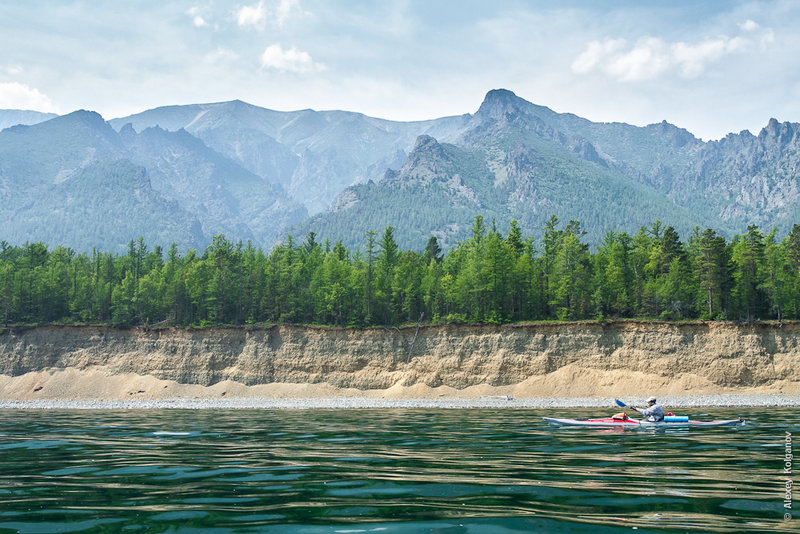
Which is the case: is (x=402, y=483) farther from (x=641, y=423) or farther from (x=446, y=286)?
(x=446, y=286)

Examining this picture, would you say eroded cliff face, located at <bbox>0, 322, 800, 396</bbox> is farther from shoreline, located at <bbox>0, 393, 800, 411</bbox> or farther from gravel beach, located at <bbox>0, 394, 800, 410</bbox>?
gravel beach, located at <bbox>0, 394, 800, 410</bbox>

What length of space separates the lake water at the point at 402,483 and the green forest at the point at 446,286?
5042cm

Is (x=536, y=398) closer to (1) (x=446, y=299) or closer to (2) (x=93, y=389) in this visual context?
(1) (x=446, y=299)

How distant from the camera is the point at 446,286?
8112 centimetres

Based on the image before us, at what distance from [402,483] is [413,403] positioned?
47.7 meters

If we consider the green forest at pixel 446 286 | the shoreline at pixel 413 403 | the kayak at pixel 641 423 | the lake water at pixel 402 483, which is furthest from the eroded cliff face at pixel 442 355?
the lake water at pixel 402 483

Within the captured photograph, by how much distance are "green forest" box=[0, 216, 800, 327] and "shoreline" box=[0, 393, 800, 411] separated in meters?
14.5

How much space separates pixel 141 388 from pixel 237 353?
11.9 m

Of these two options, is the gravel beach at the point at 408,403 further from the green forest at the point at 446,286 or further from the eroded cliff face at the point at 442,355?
the green forest at the point at 446,286

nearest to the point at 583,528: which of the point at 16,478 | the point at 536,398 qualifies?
the point at 16,478

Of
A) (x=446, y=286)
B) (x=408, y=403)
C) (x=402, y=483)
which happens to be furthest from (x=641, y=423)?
(x=446, y=286)

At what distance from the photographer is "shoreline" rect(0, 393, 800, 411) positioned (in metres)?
54.5

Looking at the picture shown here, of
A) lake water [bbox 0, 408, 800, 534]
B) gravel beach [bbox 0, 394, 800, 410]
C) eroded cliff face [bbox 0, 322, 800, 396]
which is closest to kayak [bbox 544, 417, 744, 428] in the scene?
lake water [bbox 0, 408, 800, 534]

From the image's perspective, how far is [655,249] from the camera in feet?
277
